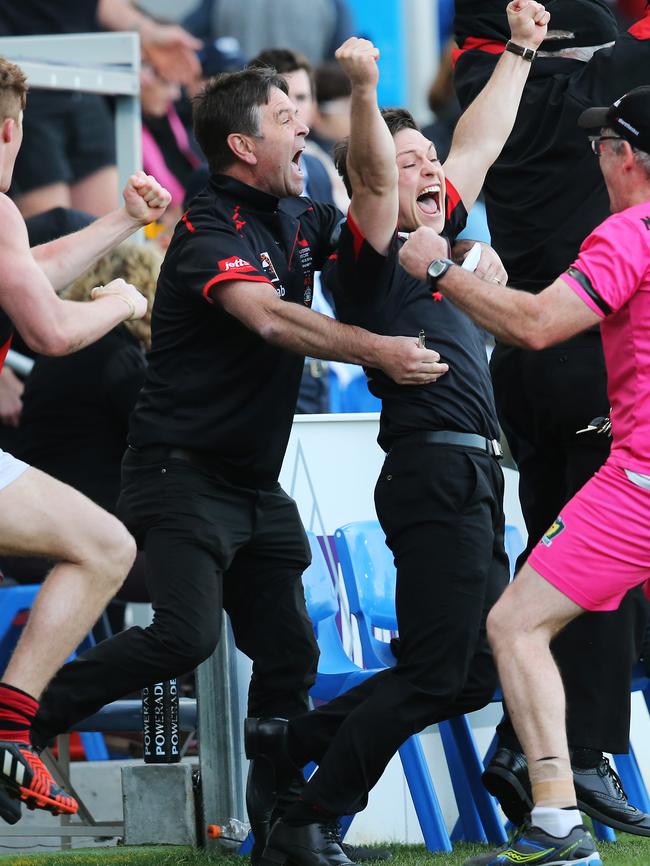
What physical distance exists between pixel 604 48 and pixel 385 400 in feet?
4.57

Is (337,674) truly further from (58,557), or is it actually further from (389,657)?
(58,557)

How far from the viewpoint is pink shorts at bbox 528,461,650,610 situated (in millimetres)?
4219

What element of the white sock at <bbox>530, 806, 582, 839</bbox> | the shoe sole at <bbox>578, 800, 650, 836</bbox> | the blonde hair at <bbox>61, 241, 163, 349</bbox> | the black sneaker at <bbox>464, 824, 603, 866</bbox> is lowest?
the shoe sole at <bbox>578, 800, 650, 836</bbox>

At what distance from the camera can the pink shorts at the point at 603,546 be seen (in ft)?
13.8

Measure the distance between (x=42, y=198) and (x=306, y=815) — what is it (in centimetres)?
461

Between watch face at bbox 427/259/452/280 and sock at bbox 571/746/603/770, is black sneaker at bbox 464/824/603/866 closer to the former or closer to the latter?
sock at bbox 571/746/603/770

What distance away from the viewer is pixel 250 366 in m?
4.95

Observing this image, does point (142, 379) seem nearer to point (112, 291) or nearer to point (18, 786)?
point (112, 291)

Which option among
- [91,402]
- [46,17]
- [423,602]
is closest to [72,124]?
[46,17]

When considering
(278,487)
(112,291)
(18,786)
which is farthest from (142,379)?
Result: (18,786)

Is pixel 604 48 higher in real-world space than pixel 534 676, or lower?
higher

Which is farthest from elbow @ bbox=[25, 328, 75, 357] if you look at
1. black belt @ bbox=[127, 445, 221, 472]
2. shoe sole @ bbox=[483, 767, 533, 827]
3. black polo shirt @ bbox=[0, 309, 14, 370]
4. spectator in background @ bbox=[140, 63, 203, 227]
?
spectator in background @ bbox=[140, 63, 203, 227]

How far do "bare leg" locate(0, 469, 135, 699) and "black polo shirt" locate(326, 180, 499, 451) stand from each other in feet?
2.83

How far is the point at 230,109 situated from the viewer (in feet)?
16.9
